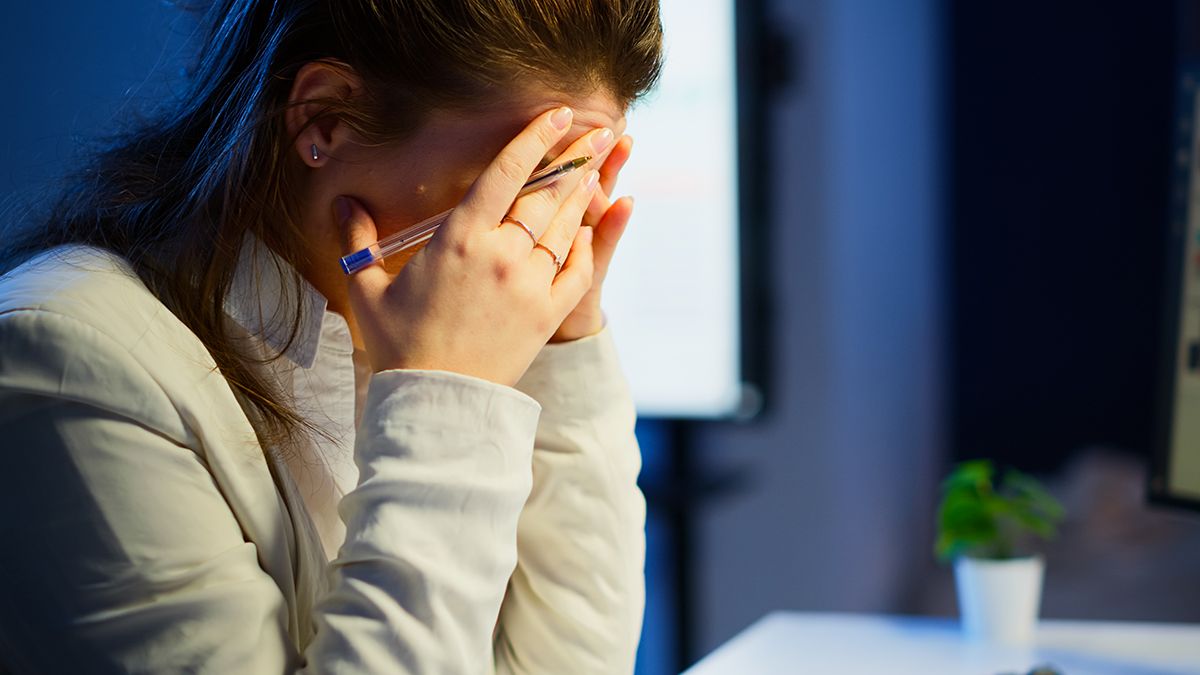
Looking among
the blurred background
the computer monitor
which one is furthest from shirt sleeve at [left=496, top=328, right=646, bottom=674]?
the blurred background

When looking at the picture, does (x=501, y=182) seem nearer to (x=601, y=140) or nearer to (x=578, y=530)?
(x=601, y=140)

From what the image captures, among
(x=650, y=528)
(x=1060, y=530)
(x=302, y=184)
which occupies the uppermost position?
(x=302, y=184)

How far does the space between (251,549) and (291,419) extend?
0.39 ft

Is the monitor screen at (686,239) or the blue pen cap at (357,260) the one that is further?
the monitor screen at (686,239)

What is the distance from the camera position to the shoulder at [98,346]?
0.67 metres

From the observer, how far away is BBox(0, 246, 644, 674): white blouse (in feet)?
2.16

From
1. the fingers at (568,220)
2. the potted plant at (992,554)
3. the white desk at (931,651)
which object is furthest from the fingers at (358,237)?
the potted plant at (992,554)

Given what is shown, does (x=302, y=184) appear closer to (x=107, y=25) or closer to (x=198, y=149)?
(x=198, y=149)

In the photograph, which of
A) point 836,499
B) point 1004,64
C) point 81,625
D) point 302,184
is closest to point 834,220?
point 836,499

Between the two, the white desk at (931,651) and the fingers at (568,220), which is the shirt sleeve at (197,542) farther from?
the white desk at (931,651)

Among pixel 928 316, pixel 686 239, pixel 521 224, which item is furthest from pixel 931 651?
pixel 928 316

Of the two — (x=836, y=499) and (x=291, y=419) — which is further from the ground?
(x=291, y=419)

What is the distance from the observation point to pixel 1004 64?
129 inches

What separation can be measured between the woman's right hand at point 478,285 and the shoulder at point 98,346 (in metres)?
0.12
